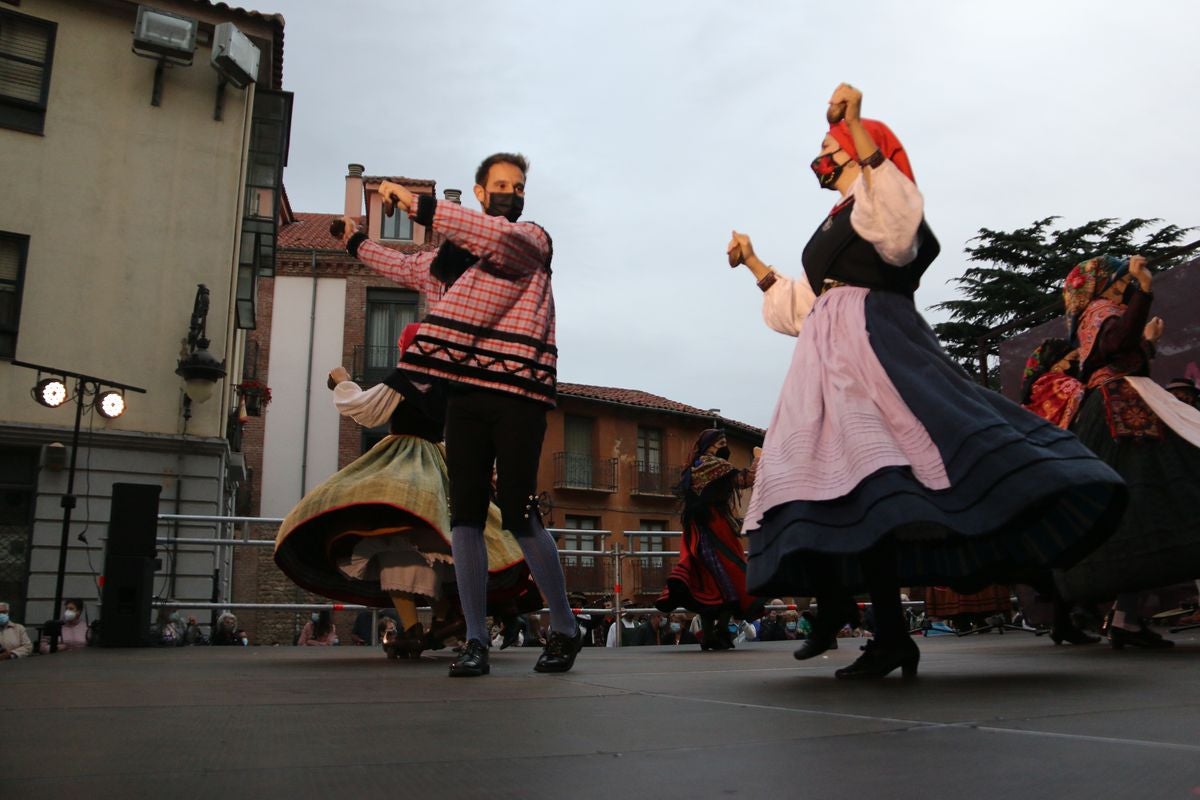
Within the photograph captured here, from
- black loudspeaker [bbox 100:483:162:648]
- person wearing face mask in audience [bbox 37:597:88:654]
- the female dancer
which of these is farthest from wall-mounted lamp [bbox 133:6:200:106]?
the female dancer

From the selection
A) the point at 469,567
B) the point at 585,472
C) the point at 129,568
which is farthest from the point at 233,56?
the point at 585,472

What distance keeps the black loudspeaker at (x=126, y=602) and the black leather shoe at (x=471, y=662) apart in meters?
4.19

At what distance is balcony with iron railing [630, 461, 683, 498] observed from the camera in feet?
113

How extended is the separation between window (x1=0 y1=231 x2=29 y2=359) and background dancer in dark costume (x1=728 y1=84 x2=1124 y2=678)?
504 inches

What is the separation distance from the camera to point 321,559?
16.9ft

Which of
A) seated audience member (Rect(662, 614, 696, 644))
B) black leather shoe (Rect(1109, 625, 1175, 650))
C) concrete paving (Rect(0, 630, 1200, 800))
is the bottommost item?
seated audience member (Rect(662, 614, 696, 644))

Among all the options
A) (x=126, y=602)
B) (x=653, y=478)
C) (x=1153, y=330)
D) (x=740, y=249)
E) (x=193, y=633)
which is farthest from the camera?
(x=653, y=478)

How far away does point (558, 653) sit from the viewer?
11.8 ft

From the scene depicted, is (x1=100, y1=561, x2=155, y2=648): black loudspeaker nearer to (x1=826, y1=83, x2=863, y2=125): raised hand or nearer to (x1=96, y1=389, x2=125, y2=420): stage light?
(x1=96, y1=389, x2=125, y2=420): stage light

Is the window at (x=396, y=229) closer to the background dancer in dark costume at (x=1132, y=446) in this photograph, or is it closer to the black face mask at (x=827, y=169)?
the background dancer in dark costume at (x=1132, y=446)

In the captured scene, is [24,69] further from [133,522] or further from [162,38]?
[133,522]

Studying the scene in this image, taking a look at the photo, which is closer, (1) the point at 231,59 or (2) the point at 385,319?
(1) the point at 231,59

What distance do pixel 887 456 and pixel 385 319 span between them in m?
26.7

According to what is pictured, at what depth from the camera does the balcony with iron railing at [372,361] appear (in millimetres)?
27656
